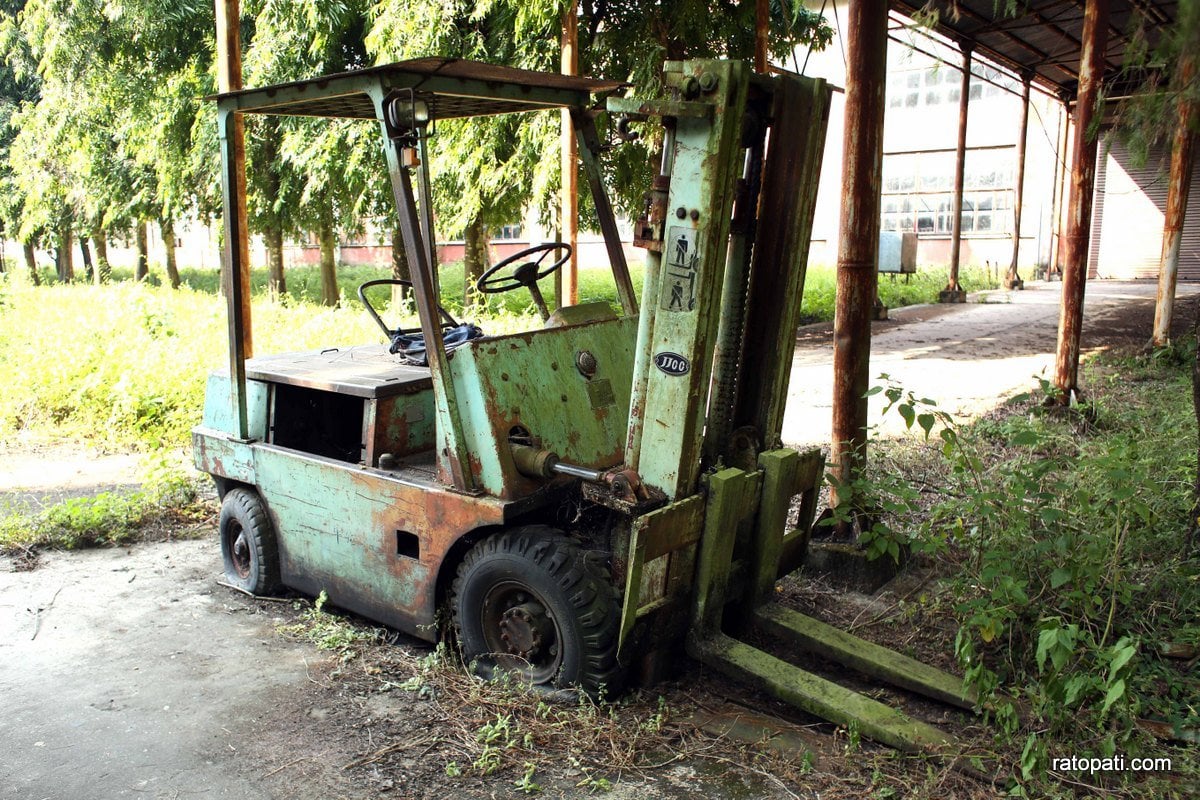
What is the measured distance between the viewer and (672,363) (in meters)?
3.37

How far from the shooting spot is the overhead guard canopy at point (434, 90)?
3600 mm

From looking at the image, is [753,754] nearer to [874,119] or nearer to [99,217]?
[874,119]

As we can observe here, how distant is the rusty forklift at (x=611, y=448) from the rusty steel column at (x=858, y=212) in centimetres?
85

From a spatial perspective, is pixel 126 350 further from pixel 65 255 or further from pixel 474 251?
pixel 65 255

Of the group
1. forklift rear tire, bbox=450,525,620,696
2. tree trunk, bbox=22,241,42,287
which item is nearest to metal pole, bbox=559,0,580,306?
forklift rear tire, bbox=450,525,620,696

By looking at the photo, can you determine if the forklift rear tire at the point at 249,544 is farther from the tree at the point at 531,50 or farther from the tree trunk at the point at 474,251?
the tree trunk at the point at 474,251

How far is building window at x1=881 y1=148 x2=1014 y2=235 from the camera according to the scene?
29359mm

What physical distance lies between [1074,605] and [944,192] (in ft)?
95.7

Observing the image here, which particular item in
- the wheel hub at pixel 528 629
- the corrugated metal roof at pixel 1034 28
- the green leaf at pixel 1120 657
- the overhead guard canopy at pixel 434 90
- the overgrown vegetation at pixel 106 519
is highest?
the corrugated metal roof at pixel 1034 28

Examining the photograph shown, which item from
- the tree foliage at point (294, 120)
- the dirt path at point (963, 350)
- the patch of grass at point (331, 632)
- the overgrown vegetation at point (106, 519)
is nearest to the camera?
the patch of grass at point (331, 632)

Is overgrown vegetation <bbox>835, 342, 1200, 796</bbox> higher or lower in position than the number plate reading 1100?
lower

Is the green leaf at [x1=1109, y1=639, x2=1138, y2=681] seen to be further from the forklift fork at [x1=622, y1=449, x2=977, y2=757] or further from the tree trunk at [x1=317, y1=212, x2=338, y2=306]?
→ the tree trunk at [x1=317, y1=212, x2=338, y2=306]

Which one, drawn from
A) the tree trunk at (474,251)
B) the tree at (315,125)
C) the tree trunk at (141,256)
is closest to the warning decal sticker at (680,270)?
the tree at (315,125)

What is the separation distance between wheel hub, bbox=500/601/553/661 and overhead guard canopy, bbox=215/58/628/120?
6.76 ft
